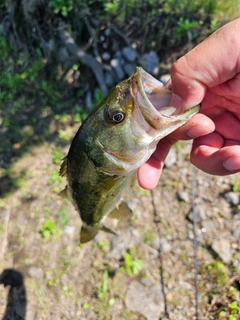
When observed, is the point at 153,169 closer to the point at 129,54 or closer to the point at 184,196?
the point at 184,196

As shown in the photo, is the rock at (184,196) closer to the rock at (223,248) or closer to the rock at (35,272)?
the rock at (223,248)

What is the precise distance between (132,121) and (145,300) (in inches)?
89.6

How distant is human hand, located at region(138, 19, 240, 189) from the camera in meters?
2.08

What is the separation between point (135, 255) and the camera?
3.72 m

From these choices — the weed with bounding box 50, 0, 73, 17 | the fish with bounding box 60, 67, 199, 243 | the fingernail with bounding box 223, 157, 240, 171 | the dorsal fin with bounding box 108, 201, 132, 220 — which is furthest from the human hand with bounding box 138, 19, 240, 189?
the weed with bounding box 50, 0, 73, 17

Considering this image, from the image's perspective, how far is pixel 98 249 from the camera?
3.86 m

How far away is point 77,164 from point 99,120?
0.40 m

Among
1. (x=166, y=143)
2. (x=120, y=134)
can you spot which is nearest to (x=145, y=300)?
(x=166, y=143)

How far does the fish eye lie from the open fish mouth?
0.13 m

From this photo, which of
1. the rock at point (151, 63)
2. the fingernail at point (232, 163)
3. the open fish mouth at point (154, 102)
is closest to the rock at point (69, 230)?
the fingernail at point (232, 163)

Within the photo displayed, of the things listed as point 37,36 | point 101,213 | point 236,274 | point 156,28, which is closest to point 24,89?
point 37,36

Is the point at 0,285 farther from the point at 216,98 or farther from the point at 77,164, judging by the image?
the point at 216,98

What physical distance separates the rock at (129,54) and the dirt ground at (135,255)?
1657 mm

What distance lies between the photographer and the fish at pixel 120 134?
189 cm
